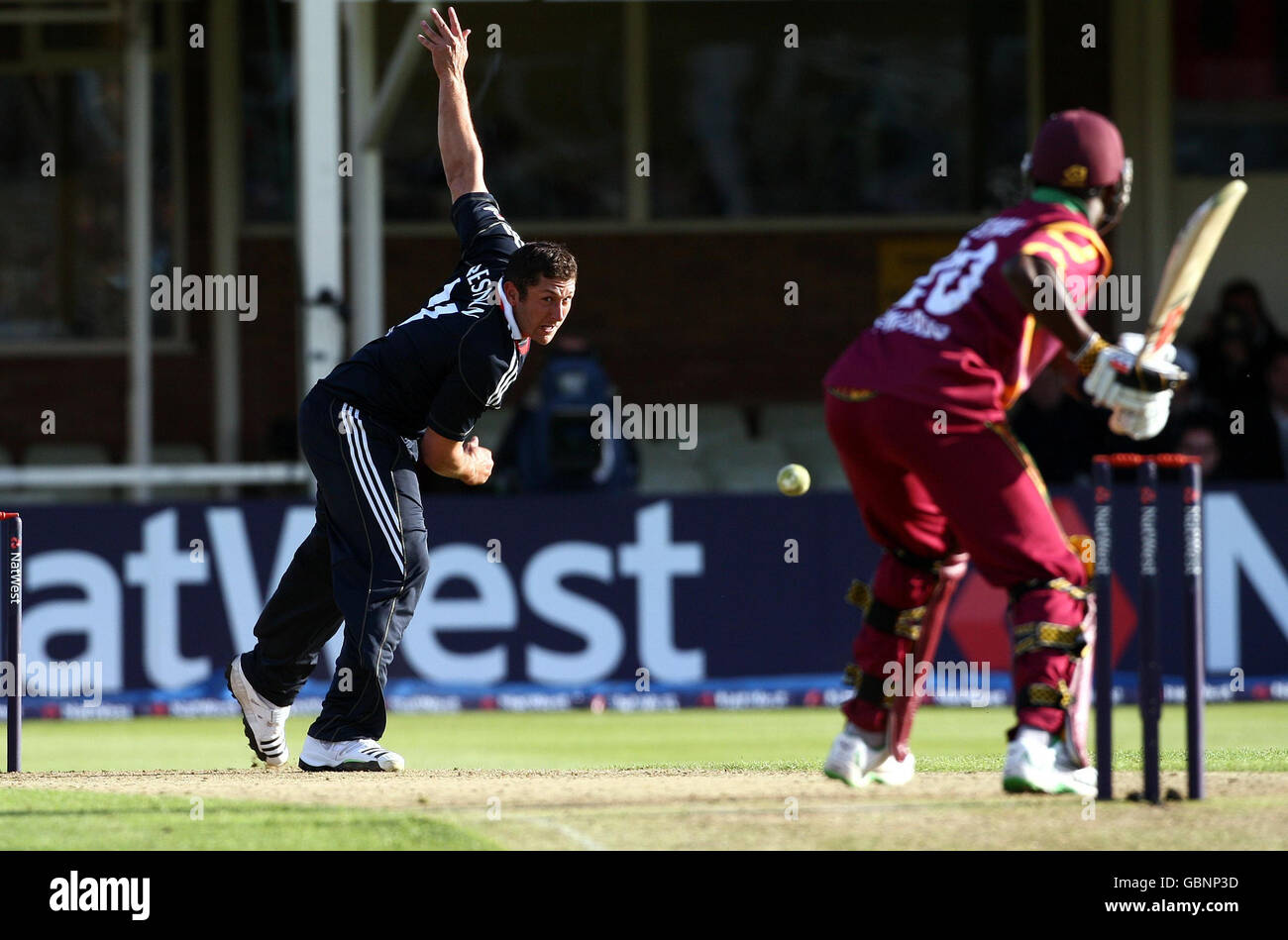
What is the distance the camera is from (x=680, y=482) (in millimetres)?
15086

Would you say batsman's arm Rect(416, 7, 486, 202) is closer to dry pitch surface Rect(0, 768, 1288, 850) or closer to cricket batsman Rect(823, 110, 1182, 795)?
cricket batsman Rect(823, 110, 1182, 795)

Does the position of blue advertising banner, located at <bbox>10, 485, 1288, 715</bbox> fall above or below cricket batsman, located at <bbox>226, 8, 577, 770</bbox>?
below

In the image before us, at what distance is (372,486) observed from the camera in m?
6.66

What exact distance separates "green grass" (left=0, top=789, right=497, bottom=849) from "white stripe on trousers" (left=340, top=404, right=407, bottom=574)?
1.02 meters

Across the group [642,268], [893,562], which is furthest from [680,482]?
[893,562]

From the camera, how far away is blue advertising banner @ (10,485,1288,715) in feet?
38.9

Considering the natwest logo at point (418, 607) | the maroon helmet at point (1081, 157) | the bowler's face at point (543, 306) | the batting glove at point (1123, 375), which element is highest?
the maroon helmet at point (1081, 157)

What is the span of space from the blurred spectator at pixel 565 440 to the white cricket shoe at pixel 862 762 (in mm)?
6988

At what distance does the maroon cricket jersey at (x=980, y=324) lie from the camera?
555 centimetres

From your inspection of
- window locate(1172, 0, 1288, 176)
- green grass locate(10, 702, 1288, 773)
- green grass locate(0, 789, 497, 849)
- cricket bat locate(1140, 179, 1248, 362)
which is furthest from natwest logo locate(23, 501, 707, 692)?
window locate(1172, 0, 1288, 176)

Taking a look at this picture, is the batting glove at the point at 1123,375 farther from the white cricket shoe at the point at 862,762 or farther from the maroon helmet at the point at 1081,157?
the white cricket shoe at the point at 862,762

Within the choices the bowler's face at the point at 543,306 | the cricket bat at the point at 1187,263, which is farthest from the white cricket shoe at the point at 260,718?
the cricket bat at the point at 1187,263

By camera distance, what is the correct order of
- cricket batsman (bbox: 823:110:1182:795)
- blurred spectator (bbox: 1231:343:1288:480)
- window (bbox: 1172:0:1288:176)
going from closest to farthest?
cricket batsman (bbox: 823:110:1182:795)
blurred spectator (bbox: 1231:343:1288:480)
window (bbox: 1172:0:1288:176)
